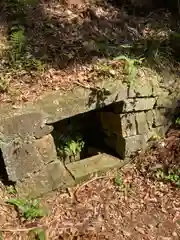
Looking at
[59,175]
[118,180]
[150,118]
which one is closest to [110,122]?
[150,118]

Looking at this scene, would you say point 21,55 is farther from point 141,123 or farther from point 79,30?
point 141,123

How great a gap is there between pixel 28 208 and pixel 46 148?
701 mm

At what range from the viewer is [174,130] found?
223 inches

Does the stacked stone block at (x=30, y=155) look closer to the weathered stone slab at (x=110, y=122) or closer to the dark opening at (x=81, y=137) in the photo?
the dark opening at (x=81, y=137)

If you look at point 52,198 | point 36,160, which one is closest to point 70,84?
point 36,160

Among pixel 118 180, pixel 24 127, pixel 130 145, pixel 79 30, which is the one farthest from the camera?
pixel 79 30

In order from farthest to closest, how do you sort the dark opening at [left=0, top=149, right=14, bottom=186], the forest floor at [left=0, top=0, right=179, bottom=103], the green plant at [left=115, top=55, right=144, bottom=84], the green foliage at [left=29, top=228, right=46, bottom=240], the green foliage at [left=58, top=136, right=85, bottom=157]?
the green foliage at [left=58, top=136, right=85, bottom=157] → the green plant at [left=115, top=55, right=144, bottom=84] → the forest floor at [left=0, top=0, right=179, bottom=103] → the dark opening at [left=0, top=149, right=14, bottom=186] → the green foliage at [left=29, top=228, right=46, bottom=240]

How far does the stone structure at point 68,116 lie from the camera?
183 inches

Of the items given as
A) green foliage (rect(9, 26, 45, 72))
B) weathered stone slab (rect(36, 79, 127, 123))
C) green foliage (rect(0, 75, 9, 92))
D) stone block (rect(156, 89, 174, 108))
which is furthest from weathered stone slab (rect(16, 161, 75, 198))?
stone block (rect(156, 89, 174, 108))

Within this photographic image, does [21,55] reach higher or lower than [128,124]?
higher

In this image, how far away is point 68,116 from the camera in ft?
15.9

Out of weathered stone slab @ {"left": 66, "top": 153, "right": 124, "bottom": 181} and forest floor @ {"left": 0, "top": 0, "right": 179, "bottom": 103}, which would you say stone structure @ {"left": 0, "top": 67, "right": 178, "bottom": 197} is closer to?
weathered stone slab @ {"left": 66, "top": 153, "right": 124, "bottom": 181}

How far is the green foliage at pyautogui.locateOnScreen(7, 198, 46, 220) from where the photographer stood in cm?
465

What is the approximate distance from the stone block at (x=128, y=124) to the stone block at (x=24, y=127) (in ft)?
3.46
